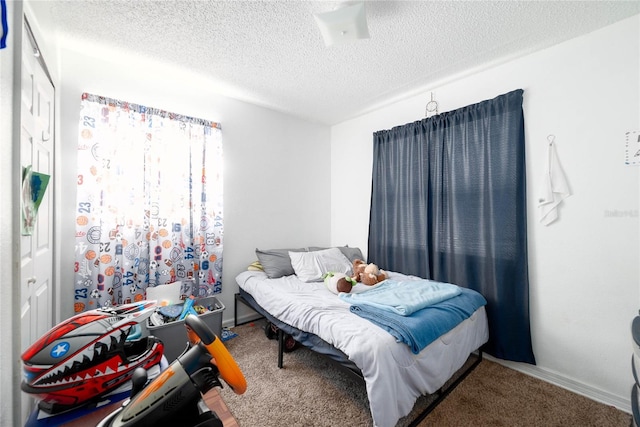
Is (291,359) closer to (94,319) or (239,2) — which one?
(94,319)

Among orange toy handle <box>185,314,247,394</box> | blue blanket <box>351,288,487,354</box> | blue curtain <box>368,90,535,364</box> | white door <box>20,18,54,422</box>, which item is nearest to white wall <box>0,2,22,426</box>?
white door <box>20,18,54,422</box>

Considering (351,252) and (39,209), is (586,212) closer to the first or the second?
(351,252)

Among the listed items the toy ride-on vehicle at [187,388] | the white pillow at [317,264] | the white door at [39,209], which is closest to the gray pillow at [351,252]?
the white pillow at [317,264]

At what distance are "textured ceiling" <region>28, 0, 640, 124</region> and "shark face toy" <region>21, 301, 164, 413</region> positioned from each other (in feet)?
5.30

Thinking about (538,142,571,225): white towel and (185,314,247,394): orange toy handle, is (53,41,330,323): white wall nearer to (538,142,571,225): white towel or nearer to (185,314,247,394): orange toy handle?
(185,314,247,394): orange toy handle

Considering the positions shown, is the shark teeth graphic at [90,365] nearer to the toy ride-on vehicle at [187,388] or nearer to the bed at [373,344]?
the toy ride-on vehicle at [187,388]

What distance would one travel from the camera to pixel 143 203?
2305mm

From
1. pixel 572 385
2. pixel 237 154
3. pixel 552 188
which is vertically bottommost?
pixel 572 385

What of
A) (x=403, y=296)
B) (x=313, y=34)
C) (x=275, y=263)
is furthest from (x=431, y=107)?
(x=275, y=263)

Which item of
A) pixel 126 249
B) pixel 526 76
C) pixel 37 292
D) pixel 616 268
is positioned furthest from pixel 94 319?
pixel 526 76

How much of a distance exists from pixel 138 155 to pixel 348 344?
7.75 feet

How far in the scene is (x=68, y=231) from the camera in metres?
2.04

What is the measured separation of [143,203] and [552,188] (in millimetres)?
3412

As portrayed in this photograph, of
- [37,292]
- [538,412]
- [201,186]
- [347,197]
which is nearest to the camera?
[37,292]
